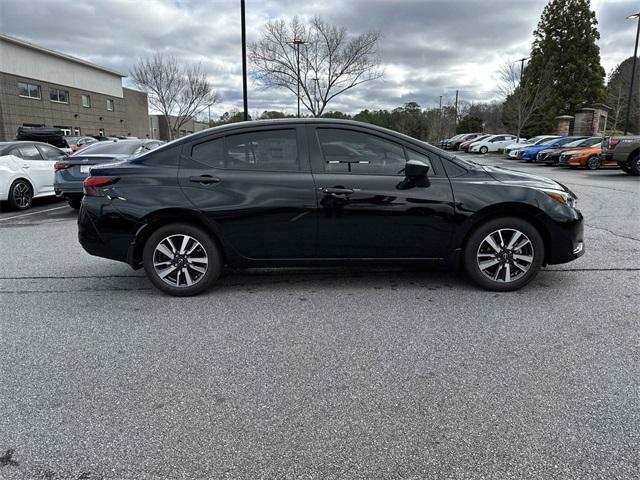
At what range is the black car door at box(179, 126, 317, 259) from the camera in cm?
420

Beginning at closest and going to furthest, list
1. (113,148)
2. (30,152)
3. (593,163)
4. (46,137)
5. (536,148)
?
1. (113,148)
2. (30,152)
3. (593,163)
4. (46,137)
5. (536,148)

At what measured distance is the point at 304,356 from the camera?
10.3 ft

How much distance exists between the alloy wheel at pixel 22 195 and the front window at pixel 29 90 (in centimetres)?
3566

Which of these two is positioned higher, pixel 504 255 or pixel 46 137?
pixel 46 137

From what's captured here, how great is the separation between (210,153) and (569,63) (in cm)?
5127

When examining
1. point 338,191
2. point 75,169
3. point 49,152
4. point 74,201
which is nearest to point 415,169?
point 338,191

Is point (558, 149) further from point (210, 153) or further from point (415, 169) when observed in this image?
point (210, 153)

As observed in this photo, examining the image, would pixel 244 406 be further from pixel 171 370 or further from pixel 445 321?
pixel 445 321

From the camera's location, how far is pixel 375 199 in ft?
13.7

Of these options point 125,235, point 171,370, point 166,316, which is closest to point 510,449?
point 171,370

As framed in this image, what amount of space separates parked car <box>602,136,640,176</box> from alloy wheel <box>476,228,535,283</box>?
542 inches

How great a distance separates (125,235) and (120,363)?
62.4 inches

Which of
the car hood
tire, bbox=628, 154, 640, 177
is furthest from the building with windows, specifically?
the car hood

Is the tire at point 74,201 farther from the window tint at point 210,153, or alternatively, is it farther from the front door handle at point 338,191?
the front door handle at point 338,191
